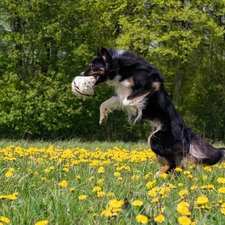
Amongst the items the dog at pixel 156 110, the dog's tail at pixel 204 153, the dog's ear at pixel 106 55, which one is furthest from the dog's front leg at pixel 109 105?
the dog's tail at pixel 204 153

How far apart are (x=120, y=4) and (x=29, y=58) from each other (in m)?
5.34

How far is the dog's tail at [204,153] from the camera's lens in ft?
18.5

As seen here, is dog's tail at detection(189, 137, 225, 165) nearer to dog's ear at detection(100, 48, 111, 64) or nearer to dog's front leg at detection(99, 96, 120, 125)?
dog's front leg at detection(99, 96, 120, 125)

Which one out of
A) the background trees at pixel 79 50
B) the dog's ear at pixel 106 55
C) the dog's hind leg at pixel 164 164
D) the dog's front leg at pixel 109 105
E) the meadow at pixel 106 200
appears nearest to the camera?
the meadow at pixel 106 200

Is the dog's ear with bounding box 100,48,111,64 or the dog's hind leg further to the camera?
the dog's ear with bounding box 100,48,111,64

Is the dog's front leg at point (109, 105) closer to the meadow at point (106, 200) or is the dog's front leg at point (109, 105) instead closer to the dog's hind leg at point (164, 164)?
the dog's hind leg at point (164, 164)

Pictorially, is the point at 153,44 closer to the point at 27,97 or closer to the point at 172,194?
the point at 27,97

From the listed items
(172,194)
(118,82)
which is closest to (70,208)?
(172,194)

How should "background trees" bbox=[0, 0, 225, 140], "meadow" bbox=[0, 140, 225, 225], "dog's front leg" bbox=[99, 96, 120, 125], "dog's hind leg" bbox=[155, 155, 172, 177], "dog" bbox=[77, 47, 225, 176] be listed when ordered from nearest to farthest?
1. "meadow" bbox=[0, 140, 225, 225]
2. "dog's hind leg" bbox=[155, 155, 172, 177]
3. "dog" bbox=[77, 47, 225, 176]
4. "dog's front leg" bbox=[99, 96, 120, 125]
5. "background trees" bbox=[0, 0, 225, 140]

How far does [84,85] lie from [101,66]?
0.34 metres

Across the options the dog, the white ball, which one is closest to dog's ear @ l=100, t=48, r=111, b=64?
the dog

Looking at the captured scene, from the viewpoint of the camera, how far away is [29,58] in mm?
22266

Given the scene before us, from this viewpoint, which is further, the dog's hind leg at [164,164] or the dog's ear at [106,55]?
the dog's ear at [106,55]

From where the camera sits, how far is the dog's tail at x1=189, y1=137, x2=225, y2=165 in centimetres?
565
